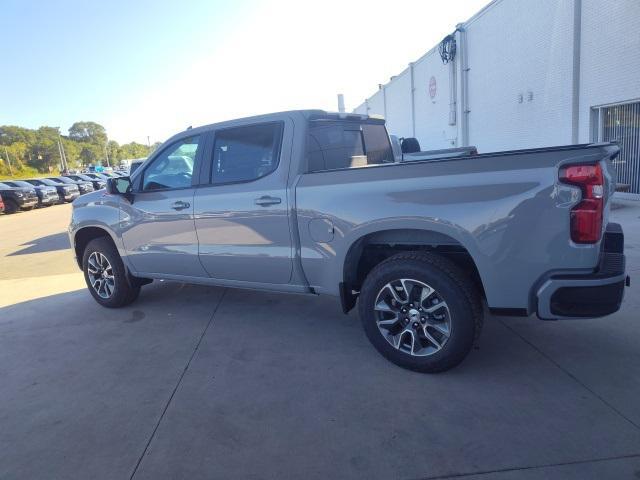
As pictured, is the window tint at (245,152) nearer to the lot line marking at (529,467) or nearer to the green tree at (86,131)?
the lot line marking at (529,467)

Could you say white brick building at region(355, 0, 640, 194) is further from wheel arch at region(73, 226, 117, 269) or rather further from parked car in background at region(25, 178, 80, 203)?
parked car in background at region(25, 178, 80, 203)

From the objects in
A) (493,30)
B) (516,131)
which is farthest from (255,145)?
(493,30)

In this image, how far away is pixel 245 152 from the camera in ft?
14.5

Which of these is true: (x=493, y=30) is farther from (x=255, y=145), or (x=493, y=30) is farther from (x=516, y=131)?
(x=255, y=145)

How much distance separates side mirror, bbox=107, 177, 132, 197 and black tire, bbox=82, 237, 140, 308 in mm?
752

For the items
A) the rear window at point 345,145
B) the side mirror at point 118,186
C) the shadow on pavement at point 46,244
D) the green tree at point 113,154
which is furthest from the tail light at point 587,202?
the green tree at point 113,154

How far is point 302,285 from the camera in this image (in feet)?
13.5

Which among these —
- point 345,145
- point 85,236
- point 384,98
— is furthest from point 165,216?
point 384,98

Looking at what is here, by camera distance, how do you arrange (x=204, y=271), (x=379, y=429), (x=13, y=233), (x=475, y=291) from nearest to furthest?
(x=379, y=429)
(x=475, y=291)
(x=204, y=271)
(x=13, y=233)

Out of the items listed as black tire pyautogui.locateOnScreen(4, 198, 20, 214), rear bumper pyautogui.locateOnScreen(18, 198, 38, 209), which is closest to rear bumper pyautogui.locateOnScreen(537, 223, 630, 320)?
rear bumper pyautogui.locateOnScreen(18, 198, 38, 209)

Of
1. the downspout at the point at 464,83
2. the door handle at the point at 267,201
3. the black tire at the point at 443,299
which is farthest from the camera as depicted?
the downspout at the point at 464,83

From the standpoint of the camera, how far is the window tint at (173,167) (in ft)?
15.8

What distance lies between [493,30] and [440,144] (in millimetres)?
7392

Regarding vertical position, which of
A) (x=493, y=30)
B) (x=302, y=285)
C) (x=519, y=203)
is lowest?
(x=302, y=285)
